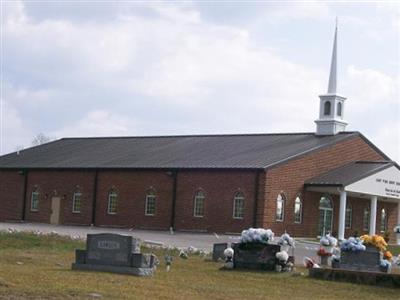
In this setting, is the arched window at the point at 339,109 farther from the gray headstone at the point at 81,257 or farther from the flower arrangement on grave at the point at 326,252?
the gray headstone at the point at 81,257

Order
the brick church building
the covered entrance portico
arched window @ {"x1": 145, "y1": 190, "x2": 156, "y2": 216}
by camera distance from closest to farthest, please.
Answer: the brick church building
the covered entrance portico
arched window @ {"x1": 145, "y1": 190, "x2": 156, "y2": 216}

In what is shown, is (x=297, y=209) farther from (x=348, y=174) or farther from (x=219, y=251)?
(x=219, y=251)

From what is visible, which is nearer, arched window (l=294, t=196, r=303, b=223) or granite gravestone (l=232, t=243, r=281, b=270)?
granite gravestone (l=232, t=243, r=281, b=270)

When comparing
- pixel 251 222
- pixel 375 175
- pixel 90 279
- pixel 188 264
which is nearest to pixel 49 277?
pixel 90 279

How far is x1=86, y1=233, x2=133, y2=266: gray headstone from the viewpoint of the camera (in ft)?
65.2

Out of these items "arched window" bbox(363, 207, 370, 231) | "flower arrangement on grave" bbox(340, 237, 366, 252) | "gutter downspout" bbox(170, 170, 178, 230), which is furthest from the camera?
"arched window" bbox(363, 207, 370, 231)

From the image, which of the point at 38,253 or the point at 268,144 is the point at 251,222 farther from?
the point at 38,253

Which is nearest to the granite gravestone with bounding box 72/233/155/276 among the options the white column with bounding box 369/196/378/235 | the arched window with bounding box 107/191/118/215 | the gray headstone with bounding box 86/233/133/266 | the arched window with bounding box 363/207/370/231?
the gray headstone with bounding box 86/233/133/266

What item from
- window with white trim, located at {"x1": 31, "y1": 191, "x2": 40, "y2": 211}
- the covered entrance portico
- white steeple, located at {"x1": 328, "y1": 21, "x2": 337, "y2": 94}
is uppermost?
white steeple, located at {"x1": 328, "y1": 21, "x2": 337, "y2": 94}

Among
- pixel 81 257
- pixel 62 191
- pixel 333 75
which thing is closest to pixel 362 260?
pixel 81 257

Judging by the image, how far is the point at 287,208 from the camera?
155ft

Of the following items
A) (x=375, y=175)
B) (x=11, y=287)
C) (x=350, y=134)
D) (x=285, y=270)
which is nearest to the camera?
(x=11, y=287)

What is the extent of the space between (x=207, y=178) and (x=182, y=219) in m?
2.73

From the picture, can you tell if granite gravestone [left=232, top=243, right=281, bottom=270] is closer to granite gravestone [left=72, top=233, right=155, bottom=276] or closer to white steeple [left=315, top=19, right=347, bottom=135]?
granite gravestone [left=72, top=233, right=155, bottom=276]
